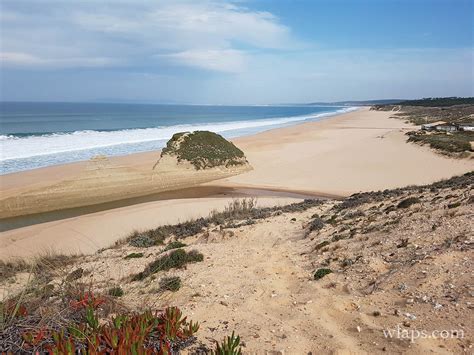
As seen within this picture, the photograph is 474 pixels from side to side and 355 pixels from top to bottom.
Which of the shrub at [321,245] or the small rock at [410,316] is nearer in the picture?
the small rock at [410,316]

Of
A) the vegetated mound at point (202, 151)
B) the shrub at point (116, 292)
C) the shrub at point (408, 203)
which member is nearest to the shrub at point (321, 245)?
the shrub at point (408, 203)

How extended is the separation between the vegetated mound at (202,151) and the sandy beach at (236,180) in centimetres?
124

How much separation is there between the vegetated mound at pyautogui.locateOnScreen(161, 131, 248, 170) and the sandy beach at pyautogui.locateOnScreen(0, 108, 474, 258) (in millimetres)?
1236

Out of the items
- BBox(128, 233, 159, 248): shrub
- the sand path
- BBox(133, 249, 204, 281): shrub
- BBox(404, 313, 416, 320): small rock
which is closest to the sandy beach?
BBox(128, 233, 159, 248): shrub

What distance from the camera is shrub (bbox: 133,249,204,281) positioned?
784 cm

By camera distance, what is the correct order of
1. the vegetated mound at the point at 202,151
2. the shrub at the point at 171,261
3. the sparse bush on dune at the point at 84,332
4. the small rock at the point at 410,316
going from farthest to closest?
the vegetated mound at the point at 202,151 < the shrub at the point at 171,261 < the small rock at the point at 410,316 < the sparse bush on dune at the point at 84,332

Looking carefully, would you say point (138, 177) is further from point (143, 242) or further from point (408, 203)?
point (408, 203)

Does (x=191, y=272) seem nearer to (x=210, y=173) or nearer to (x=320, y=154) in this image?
(x=210, y=173)

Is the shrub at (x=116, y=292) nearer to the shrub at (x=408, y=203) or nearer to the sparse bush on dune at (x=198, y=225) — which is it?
the sparse bush on dune at (x=198, y=225)

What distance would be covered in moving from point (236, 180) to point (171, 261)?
15844 millimetres

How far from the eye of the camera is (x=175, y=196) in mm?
20719

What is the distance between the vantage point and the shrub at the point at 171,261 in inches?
309

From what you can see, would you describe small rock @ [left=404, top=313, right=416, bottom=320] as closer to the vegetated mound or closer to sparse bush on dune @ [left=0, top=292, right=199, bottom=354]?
sparse bush on dune @ [left=0, top=292, right=199, bottom=354]

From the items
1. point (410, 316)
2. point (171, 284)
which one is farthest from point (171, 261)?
point (410, 316)
